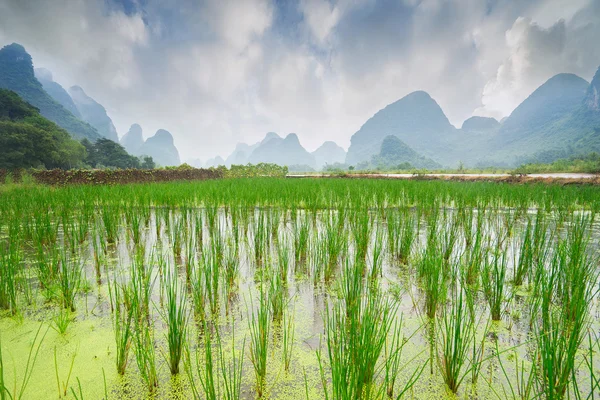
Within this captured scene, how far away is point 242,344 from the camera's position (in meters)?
1.59

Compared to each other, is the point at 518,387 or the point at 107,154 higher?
the point at 107,154

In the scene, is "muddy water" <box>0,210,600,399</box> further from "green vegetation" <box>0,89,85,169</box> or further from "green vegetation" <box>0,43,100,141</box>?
"green vegetation" <box>0,43,100,141</box>

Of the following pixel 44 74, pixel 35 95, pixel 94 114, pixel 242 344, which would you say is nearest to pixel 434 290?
pixel 242 344

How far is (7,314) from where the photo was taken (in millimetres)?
1865

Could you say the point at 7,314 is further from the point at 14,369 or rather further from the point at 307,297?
the point at 307,297

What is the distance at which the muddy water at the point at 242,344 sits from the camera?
1.25m

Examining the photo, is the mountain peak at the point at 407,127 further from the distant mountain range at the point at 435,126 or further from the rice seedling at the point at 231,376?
the rice seedling at the point at 231,376

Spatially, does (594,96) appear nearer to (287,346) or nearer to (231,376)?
(287,346)

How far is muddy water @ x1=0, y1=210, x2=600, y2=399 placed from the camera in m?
1.25

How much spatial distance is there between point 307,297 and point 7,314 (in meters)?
2.15

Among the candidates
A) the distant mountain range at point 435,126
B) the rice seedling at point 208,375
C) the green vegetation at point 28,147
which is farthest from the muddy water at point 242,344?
the distant mountain range at point 435,126

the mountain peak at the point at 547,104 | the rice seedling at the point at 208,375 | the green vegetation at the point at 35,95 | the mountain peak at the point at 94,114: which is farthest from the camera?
the mountain peak at the point at 94,114

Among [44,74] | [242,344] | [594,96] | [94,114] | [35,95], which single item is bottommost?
[242,344]

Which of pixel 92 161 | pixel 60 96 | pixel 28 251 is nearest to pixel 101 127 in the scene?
pixel 60 96
